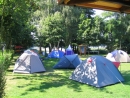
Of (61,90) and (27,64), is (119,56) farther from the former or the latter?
(61,90)

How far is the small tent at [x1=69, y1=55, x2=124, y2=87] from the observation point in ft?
20.2

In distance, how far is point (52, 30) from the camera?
1923 cm

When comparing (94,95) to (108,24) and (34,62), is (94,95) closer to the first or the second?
(34,62)

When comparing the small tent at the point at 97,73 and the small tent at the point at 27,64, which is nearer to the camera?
the small tent at the point at 97,73

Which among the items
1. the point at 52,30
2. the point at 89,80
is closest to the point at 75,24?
the point at 52,30

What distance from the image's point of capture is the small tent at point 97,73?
617 cm

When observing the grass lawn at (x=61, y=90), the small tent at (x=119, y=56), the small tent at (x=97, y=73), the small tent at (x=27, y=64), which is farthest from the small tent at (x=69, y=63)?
the small tent at (x=119, y=56)

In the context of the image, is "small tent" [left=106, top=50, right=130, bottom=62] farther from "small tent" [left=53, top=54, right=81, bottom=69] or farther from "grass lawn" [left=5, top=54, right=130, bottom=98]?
"grass lawn" [left=5, top=54, right=130, bottom=98]

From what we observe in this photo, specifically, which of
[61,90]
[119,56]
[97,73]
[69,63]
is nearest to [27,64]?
[69,63]

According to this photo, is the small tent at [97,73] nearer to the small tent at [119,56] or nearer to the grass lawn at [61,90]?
the grass lawn at [61,90]

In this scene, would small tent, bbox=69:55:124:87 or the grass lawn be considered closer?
the grass lawn

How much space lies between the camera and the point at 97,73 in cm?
624

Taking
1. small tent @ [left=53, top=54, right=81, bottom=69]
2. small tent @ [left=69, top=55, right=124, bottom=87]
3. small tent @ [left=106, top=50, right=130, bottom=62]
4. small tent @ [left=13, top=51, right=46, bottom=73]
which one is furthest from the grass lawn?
small tent @ [left=106, top=50, right=130, bottom=62]

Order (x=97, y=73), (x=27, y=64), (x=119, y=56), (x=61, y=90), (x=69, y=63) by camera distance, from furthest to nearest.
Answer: (x=119, y=56)
(x=69, y=63)
(x=27, y=64)
(x=97, y=73)
(x=61, y=90)
